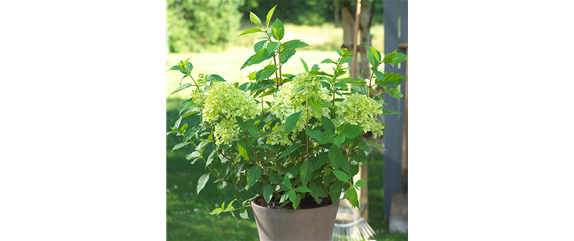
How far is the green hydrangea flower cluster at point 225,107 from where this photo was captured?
775 millimetres

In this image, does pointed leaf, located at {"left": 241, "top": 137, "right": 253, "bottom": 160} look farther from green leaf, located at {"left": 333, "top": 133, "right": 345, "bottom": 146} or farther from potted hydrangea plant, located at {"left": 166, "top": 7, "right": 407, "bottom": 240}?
green leaf, located at {"left": 333, "top": 133, "right": 345, "bottom": 146}

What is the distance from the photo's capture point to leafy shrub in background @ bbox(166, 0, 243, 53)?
5.32 metres

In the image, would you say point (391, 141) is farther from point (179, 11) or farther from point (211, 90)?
point (179, 11)

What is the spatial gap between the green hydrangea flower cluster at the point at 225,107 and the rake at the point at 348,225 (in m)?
1.63

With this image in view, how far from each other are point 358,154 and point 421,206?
179 millimetres

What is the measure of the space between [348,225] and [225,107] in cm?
169

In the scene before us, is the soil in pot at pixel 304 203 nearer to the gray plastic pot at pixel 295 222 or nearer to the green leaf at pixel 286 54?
the gray plastic pot at pixel 295 222

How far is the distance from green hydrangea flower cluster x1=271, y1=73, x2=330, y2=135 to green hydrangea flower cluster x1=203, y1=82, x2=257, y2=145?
6cm

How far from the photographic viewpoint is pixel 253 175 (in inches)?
32.5

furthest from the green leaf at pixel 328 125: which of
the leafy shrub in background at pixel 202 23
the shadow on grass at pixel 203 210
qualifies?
the leafy shrub in background at pixel 202 23

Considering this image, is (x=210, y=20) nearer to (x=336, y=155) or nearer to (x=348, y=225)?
(x=348, y=225)

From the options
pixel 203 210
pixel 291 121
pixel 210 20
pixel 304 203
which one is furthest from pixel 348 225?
pixel 210 20

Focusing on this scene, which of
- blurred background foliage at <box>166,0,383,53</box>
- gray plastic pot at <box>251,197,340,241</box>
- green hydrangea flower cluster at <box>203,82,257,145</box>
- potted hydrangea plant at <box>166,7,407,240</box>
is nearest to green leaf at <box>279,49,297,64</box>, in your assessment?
potted hydrangea plant at <box>166,7,407,240</box>
